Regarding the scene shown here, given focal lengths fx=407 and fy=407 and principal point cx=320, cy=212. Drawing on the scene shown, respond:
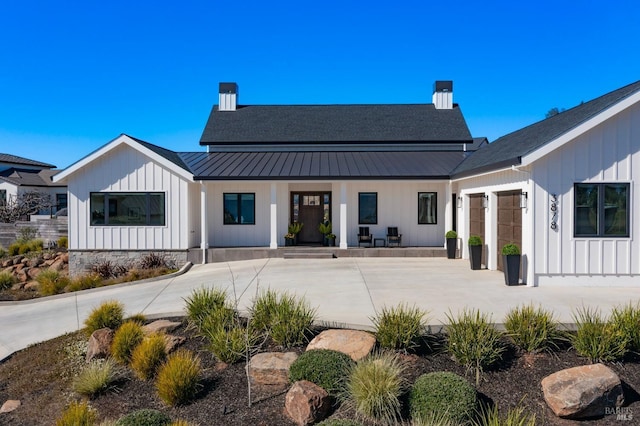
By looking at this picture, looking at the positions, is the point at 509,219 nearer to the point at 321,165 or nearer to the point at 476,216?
the point at 476,216

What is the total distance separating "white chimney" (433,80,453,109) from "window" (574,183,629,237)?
537 inches

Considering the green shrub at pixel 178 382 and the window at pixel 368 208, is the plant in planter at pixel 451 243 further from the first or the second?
the green shrub at pixel 178 382

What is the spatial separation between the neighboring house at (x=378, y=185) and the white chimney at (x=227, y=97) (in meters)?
0.06

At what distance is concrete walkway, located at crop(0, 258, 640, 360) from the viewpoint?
7.49 metres

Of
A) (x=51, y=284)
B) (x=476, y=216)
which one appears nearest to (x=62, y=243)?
(x=51, y=284)

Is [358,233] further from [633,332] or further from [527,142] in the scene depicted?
[633,332]

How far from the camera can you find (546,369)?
4949 millimetres

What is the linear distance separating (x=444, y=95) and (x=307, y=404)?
2106 centimetres

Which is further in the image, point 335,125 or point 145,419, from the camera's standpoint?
point 335,125

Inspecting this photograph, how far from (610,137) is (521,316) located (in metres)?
6.55

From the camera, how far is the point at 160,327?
21.5ft

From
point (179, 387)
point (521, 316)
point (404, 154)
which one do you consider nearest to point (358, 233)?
point (404, 154)

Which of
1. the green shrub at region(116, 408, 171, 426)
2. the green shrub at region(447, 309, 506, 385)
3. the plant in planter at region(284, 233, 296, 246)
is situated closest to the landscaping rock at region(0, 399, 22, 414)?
the green shrub at region(116, 408, 171, 426)

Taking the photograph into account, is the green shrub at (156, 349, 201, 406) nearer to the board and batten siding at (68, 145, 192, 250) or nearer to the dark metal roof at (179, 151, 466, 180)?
the board and batten siding at (68, 145, 192, 250)
